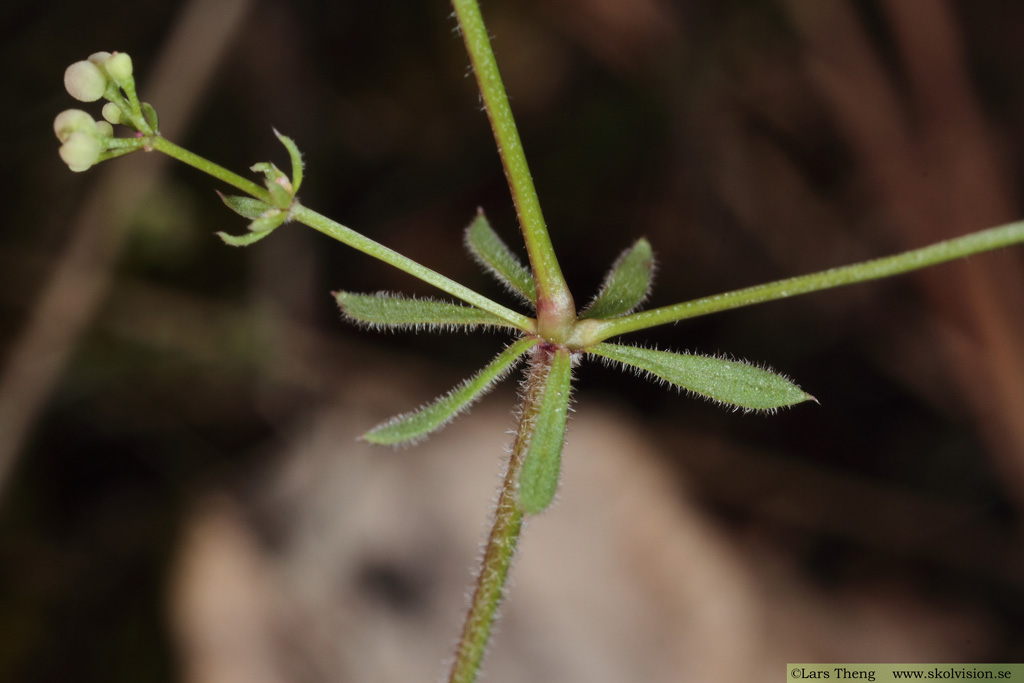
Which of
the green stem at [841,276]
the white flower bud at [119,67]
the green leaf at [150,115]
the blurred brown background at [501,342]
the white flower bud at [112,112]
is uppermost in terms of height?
the blurred brown background at [501,342]

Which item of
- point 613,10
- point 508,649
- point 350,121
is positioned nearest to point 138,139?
point 508,649

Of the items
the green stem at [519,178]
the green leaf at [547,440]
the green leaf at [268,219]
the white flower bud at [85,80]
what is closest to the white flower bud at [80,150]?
the white flower bud at [85,80]

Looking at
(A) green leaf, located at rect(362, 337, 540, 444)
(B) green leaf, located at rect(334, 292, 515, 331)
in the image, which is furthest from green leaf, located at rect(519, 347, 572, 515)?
(B) green leaf, located at rect(334, 292, 515, 331)

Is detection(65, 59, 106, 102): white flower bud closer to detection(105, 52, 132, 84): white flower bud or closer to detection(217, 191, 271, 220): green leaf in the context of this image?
detection(105, 52, 132, 84): white flower bud

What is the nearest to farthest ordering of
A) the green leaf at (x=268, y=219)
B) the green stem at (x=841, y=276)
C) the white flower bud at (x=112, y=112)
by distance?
1. the green stem at (x=841, y=276)
2. the green leaf at (x=268, y=219)
3. the white flower bud at (x=112, y=112)

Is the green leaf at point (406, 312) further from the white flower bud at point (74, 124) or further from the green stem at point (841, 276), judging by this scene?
the white flower bud at point (74, 124)

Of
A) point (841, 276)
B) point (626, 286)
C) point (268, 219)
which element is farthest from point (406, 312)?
point (841, 276)

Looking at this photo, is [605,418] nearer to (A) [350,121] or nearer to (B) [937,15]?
(A) [350,121]
